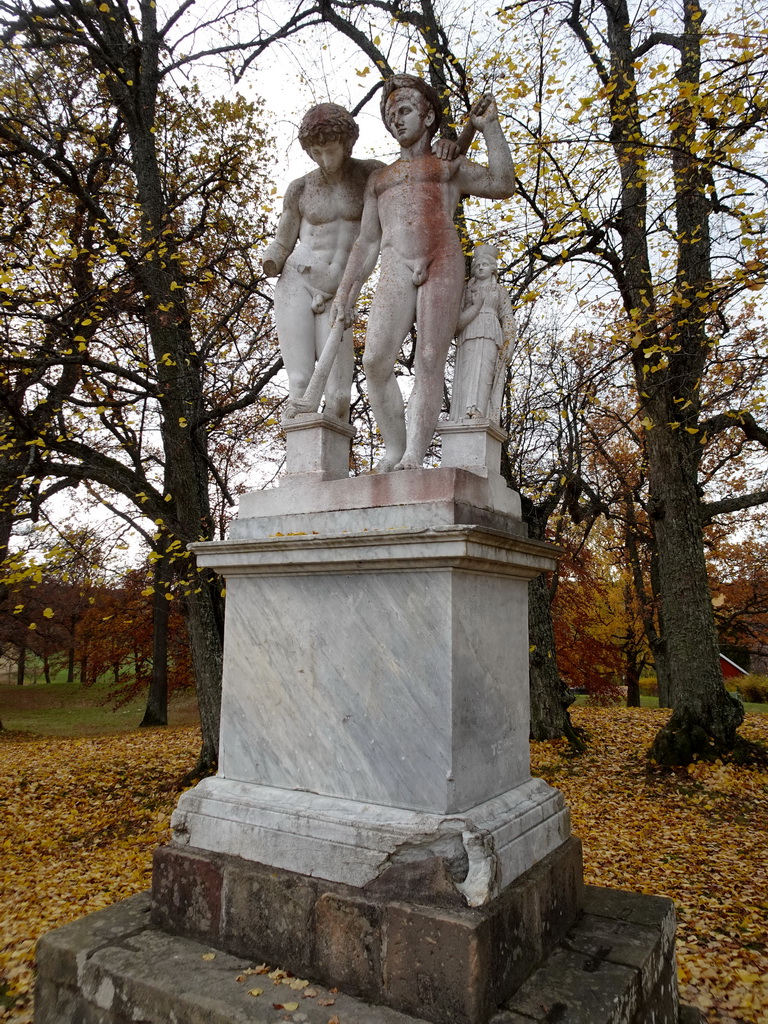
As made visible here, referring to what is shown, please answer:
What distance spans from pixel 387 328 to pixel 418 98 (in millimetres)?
1124

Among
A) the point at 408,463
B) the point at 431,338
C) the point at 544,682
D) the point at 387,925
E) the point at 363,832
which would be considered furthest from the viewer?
the point at 544,682

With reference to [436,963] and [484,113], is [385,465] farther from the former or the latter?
[436,963]

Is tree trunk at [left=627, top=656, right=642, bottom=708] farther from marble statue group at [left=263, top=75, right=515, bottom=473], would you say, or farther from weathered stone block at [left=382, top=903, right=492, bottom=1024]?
weathered stone block at [left=382, top=903, right=492, bottom=1024]

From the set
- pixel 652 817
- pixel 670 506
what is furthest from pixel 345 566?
pixel 670 506

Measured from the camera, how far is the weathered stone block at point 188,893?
8.75ft

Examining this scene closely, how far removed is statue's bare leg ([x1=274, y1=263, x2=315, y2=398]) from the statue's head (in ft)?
2.84

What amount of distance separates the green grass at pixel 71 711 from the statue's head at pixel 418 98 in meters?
15.4

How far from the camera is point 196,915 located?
8.87 ft

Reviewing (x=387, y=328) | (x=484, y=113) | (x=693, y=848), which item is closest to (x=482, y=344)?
(x=387, y=328)

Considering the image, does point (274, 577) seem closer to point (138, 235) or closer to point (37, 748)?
point (138, 235)

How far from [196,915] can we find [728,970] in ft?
9.40

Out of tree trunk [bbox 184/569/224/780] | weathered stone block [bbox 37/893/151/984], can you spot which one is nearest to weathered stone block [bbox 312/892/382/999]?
weathered stone block [bbox 37/893/151/984]

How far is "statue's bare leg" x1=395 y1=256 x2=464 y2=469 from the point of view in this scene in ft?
10.00

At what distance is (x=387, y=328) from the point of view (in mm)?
3078
